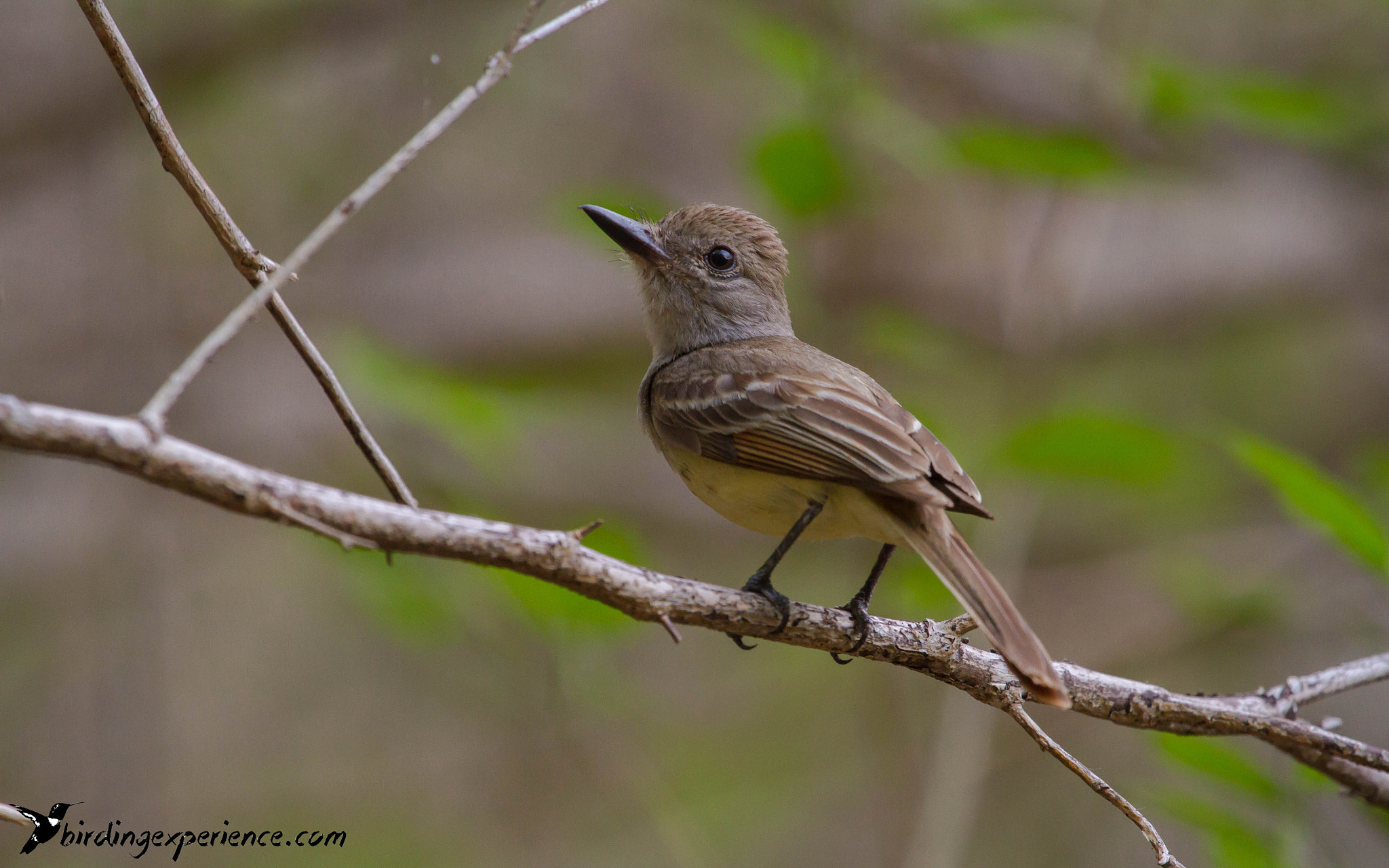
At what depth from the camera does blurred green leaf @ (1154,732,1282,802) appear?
3.00m

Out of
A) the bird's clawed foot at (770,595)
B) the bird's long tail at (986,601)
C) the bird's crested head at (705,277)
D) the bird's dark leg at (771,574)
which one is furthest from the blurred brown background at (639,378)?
the bird's long tail at (986,601)

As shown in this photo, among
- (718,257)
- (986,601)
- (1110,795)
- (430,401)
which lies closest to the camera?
(1110,795)

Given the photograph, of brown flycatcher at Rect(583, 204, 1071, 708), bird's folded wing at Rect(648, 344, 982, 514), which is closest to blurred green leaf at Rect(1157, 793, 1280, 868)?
brown flycatcher at Rect(583, 204, 1071, 708)

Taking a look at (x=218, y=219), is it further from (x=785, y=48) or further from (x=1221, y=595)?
(x=1221, y=595)

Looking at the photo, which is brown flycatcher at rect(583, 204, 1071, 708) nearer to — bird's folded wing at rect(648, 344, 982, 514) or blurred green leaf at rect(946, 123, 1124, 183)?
bird's folded wing at rect(648, 344, 982, 514)

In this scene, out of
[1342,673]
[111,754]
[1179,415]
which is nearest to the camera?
[1342,673]

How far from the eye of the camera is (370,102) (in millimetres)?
6434

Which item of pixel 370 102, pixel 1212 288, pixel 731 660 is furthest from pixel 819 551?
pixel 370 102

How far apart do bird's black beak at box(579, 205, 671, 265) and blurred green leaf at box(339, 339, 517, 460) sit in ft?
2.45

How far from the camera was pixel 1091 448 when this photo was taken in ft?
12.5

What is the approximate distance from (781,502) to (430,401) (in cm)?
Answer: 123

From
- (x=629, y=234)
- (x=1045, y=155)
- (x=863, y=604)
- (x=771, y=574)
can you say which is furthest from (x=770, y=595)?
(x=1045, y=155)

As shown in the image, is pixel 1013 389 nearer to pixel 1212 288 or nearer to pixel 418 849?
pixel 1212 288

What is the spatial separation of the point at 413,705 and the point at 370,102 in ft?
12.5
